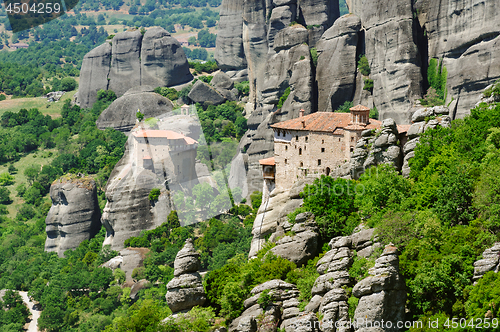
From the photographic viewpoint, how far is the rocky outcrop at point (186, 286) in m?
36.8

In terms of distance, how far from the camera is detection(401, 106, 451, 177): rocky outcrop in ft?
144

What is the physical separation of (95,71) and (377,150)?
97.2 meters

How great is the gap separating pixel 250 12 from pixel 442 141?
75.1 meters

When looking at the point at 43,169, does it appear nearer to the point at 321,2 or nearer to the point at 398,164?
the point at 321,2

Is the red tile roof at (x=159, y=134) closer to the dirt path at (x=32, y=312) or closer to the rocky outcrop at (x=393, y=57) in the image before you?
the dirt path at (x=32, y=312)

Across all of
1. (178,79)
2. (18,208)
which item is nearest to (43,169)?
(18,208)

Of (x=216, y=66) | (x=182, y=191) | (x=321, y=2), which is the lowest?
(x=182, y=191)

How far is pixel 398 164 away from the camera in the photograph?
44500mm

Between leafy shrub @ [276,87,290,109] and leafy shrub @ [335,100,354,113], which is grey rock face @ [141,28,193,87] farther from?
leafy shrub @ [335,100,354,113]

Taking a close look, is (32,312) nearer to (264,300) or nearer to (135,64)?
(264,300)

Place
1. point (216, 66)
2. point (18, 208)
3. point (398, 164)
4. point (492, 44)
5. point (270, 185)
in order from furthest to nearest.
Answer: point (216, 66) → point (18, 208) → point (492, 44) → point (270, 185) → point (398, 164)

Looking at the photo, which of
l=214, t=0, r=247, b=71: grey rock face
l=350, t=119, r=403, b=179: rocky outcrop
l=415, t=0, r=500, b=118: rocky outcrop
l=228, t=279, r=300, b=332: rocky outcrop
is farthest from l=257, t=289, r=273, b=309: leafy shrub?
l=214, t=0, r=247, b=71: grey rock face

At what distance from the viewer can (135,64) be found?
130 meters

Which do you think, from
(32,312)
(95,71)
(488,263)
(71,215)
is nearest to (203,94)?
(95,71)
